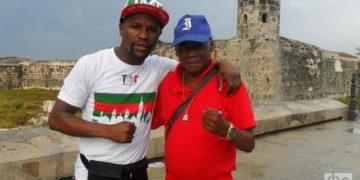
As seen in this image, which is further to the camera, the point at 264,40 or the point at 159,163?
the point at 264,40

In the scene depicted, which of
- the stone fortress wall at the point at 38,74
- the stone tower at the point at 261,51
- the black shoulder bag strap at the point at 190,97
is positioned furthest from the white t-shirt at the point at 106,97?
the stone fortress wall at the point at 38,74

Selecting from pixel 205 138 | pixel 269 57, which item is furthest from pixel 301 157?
pixel 269 57

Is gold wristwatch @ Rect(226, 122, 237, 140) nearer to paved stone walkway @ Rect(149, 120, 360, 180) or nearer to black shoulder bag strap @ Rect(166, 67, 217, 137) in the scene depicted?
black shoulder bag strap @ Rect(166, 67, 217, 137)

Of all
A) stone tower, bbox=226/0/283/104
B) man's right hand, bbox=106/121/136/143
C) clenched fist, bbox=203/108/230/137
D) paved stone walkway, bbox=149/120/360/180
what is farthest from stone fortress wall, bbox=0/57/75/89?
clenched fist, bbox=203/108/230/137

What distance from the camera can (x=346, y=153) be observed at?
5148mm

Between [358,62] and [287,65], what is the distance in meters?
11.8

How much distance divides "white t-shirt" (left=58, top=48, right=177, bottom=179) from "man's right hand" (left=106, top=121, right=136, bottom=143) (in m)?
0.07

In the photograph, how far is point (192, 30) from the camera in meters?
2.17

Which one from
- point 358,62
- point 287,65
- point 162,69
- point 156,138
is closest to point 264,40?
point 287,65

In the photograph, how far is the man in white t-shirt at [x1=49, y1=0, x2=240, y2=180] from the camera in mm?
2023

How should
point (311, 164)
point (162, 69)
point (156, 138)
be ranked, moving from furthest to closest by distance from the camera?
point (311, 164) → point (156, 138) → point (162, 69)

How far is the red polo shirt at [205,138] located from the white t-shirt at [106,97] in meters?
0.20

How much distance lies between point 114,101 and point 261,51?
1855 centimetres

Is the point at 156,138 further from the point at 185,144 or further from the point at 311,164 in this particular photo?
the point at 185,144
